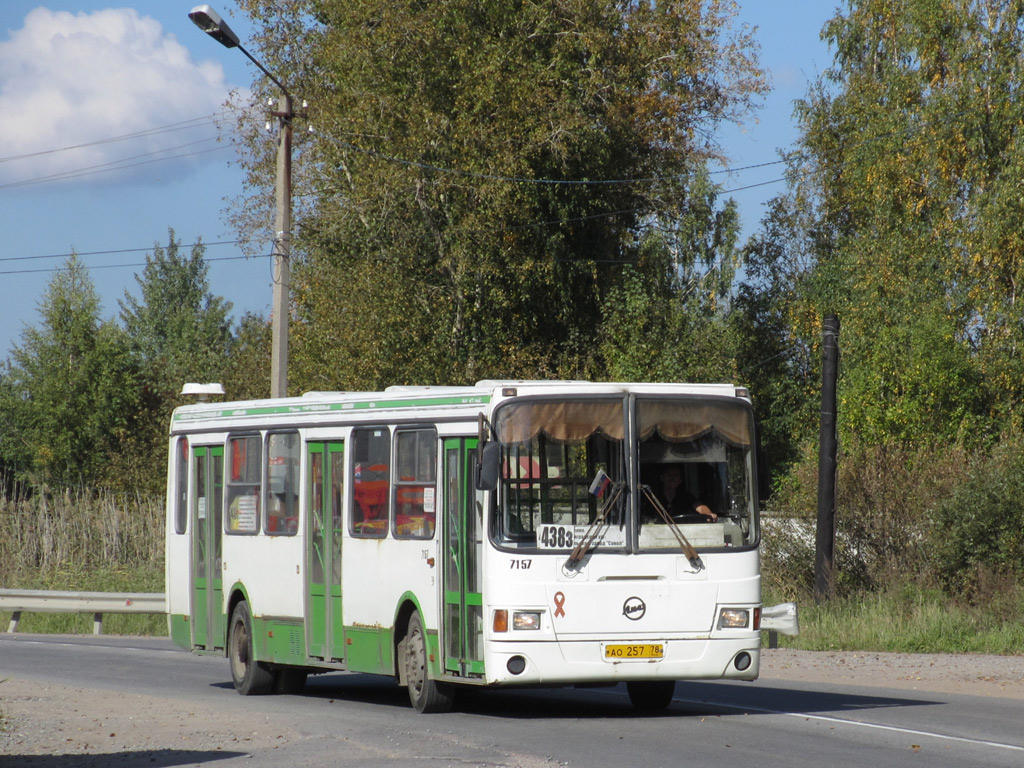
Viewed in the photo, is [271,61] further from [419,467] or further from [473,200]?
[419,467]

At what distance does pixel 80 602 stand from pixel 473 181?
14.7 metres

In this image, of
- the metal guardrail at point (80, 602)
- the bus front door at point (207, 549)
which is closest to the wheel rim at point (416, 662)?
the bus front door at point (207, 549)

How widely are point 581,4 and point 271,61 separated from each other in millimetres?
10143

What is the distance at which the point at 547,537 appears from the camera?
42.8 feet

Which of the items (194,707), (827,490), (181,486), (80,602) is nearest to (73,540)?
(80,602)

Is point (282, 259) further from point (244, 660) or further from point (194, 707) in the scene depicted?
point (194, 707)

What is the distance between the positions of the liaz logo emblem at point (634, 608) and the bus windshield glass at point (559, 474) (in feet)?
1.44

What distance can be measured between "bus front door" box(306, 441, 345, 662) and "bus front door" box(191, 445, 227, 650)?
2208 mm

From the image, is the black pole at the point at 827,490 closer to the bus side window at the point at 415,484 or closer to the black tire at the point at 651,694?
the black tire at the point at 651,694

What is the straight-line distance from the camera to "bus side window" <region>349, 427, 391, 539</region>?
1470cm

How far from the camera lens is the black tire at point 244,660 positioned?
16.9m

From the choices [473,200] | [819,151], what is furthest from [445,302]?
[819,151]

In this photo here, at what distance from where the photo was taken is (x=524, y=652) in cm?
1285

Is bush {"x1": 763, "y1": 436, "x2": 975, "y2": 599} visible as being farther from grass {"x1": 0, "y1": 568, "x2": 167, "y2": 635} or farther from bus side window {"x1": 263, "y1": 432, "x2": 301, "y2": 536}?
bus side window {"x1": 263, "y1": 432, "x2": 301, "y2": 536}
